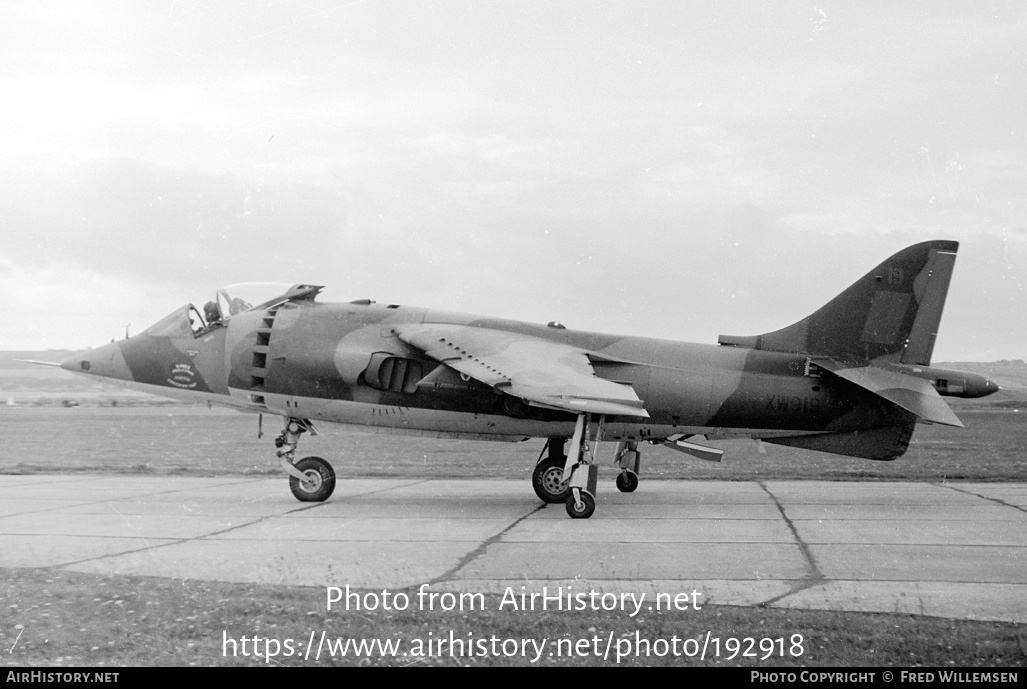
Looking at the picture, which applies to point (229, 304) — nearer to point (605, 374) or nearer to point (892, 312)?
point (605, 374)

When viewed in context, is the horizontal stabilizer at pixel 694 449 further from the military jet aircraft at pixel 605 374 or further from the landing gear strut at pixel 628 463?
the landing gear strut at pixel 628 463

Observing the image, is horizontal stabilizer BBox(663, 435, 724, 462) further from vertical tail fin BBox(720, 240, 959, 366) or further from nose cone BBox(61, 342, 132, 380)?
nose cone BBox(61, 342, 132, 380)

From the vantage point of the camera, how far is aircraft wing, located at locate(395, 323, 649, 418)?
11172mm

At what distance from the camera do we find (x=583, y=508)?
12.1 metres

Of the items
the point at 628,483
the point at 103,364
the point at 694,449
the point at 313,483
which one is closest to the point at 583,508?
the point at 628,483

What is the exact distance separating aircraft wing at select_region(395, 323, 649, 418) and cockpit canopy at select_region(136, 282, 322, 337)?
2.04 metres

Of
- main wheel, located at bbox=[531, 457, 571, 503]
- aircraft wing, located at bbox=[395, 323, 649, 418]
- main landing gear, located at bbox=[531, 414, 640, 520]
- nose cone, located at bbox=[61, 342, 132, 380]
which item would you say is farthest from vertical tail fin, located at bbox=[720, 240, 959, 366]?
nose cone, located at bbox=[61, 342, 132, 380]

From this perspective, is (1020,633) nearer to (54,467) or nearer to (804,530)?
(804,530)

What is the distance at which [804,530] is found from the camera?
10.8 m

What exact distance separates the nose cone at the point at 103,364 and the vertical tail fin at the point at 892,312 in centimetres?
1045

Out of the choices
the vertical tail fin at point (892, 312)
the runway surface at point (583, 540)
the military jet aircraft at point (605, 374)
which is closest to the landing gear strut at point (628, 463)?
the runway surface at point (583, 540)

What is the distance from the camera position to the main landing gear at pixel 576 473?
39.5ft

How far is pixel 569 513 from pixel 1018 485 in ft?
27.9
